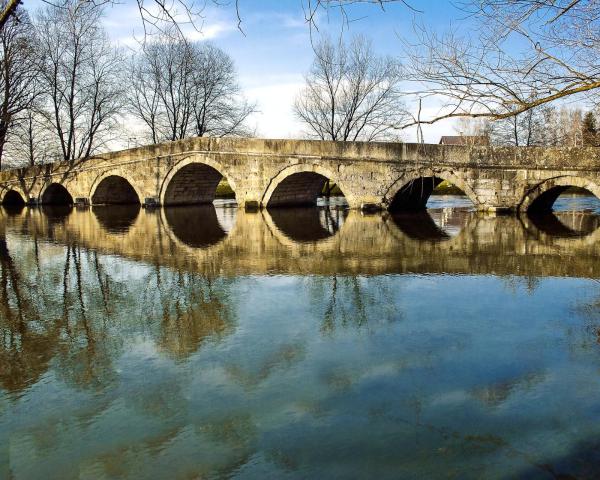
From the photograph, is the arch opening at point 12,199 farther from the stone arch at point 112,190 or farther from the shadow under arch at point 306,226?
the shadow under arch at point 306,226

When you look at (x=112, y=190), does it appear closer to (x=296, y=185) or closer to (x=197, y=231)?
(x=296, y=185)

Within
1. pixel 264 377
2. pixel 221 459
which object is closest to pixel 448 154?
pixel 264 377

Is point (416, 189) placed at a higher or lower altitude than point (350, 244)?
higher

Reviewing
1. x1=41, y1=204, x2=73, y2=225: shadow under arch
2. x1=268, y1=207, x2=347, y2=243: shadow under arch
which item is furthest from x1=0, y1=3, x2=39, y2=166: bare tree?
x1=268, y1=207, x2=347, y2=243: shadow under arch

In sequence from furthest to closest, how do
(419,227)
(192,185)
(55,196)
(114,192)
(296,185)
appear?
1. (55,196)
2. (114,192)
3. (192,185)
4. (296,185)
5. (419,227)

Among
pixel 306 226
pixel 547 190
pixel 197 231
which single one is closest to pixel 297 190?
pixel 306 226

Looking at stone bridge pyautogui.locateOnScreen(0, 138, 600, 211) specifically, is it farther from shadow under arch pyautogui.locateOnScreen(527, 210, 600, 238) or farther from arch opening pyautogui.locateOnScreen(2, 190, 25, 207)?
arch opening pyautogui.locateOnScreen(2, 190, 25, 207)

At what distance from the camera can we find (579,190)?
3359 centimetres

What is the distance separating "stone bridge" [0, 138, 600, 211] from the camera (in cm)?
1469

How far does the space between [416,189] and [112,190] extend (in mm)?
15544

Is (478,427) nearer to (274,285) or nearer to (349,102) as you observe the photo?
(274,285)

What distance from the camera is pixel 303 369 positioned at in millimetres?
3598

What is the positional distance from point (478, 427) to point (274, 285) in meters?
3.63

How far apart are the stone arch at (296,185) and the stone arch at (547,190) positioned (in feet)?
17.7
